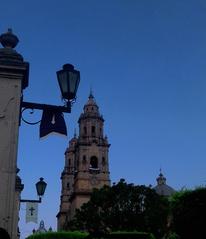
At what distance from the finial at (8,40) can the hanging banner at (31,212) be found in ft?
39.6

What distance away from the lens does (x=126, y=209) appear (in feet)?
151

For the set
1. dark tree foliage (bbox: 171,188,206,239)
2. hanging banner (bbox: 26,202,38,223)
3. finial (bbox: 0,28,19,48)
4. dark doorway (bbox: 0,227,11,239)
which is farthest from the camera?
hanging banner (bbox: 26,202,38,223)

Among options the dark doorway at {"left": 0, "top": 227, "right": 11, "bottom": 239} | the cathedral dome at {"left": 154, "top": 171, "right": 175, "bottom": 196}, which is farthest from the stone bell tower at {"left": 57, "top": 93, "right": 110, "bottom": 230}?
the dark doorway at {"left": 0, "top": 227, "right": 11, "bottom": 239}

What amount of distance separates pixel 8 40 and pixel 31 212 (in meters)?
13.5

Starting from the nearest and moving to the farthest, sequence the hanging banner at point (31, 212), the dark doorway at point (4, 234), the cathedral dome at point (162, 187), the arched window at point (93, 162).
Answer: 1. the dark doorway at point (4, 234)
2. the hanging banner at point (31, 212)
3. the arched window at point (93, 162)
4. the cathedral dome at point (162, 187)

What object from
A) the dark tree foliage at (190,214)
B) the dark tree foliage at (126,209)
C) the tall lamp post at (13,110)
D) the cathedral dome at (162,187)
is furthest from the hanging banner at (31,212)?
the cathedral dome at (162,187)

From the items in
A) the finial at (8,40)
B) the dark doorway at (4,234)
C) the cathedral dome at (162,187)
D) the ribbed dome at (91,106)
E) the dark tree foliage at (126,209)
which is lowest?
the dark doorway at (4,234)

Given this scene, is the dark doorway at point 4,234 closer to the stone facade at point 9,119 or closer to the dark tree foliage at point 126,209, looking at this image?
the stone facade at point 9,119

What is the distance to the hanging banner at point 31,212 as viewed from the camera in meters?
18.6

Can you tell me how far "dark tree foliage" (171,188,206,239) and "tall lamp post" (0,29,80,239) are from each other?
1077 cm

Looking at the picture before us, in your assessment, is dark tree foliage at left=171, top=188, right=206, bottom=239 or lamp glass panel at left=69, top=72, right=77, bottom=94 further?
dark tree foliage at left=171, top=188, right=206, bottom=239

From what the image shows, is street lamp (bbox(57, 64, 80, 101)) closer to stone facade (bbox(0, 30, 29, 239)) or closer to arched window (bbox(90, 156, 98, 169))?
stone facade (bbox(0, 30, 29, 239))

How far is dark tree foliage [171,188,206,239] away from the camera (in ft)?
53.6

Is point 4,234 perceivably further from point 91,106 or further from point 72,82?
point 91,106
